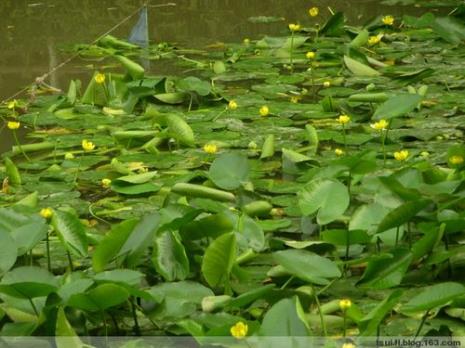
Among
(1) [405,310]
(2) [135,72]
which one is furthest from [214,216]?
(2) [135,72]

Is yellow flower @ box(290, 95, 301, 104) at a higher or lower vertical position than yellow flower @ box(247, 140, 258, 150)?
lower

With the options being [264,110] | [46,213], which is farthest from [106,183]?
[264,110]

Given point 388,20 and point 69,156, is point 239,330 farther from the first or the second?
point 388,20

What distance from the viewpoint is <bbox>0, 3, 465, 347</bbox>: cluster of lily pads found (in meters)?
1.96

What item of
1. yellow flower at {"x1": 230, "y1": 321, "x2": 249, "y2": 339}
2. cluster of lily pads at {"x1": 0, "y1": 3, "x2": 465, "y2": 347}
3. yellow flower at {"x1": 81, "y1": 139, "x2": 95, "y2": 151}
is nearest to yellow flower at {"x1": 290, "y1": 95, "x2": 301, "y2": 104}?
cluster of lily pads at {"x1": 0, "y1": 3, "x2": 465, "y2": 347}

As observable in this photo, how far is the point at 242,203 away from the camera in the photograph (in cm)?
256

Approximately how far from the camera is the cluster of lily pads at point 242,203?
1.96m

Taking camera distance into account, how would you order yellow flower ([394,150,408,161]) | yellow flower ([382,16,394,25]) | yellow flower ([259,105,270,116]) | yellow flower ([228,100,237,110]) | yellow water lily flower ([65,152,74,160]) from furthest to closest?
yellow flower ([382,16,394,25])
yellow flower ([228,100,237,110])
yellow flower ([259,105,270,116])
yellow water lily flower ([65,152,74,160])
yellow flower ([394,150,408,161])

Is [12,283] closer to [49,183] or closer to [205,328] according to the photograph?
[205,328]

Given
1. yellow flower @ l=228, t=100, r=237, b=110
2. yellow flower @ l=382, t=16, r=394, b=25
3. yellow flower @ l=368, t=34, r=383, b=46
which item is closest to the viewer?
yellow flower @ l=228, t=100, r=237, b=110

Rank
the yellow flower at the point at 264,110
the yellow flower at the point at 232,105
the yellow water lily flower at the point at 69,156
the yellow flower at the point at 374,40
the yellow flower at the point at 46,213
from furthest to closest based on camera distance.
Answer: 1. the yellow flower at the point at 374,40
2. the yellow flower at the point at 232,105
3. the yellow flower at the point at 264,110
4. the yellow water lily flower at the point at 69,156
5. the yellow flower at the point at 46,213

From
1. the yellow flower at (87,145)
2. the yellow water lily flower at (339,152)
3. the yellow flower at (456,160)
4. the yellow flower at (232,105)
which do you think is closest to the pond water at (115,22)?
the yellow flower at (232,105)

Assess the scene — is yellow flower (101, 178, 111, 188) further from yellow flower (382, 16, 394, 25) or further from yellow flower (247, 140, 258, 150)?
yellow flower (382, 16, 394, 25)

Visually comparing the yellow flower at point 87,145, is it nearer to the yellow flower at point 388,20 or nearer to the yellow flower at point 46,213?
the yellow flower at point 46,213
